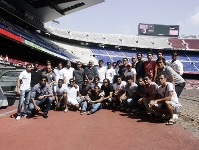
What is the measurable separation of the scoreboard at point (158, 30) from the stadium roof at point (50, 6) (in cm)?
2366

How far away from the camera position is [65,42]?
36.7 meters

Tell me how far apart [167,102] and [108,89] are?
108 inches

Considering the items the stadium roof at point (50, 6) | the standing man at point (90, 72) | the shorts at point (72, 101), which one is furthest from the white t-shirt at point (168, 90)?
the stadium roof at point (50, 6)

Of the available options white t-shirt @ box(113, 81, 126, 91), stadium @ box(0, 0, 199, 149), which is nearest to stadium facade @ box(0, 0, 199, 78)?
stadium @ box(0, 0, 199, 149)

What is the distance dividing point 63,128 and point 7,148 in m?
1.42

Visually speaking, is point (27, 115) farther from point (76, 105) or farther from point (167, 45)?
point (167, 45)

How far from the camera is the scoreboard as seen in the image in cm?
4627

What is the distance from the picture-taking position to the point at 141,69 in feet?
21.7

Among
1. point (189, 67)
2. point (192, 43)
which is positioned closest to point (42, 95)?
point (189, 67)

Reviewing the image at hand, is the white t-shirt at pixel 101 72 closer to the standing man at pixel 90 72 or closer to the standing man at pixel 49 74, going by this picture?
the standing man at pixel 90 72

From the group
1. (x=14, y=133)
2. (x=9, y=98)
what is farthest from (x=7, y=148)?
(x=9, y=98)

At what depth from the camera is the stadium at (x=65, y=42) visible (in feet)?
64.5

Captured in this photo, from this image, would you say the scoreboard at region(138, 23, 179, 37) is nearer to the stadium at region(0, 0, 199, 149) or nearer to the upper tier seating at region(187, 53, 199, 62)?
the stadium at region(0, 0, 199, 149)

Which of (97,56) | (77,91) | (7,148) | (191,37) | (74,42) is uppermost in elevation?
Result: (191,37)
